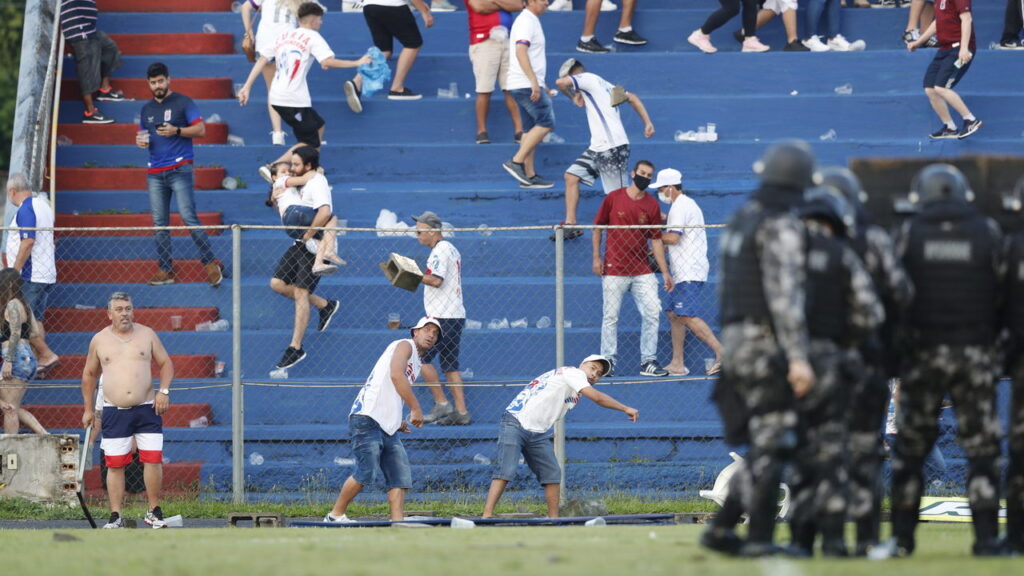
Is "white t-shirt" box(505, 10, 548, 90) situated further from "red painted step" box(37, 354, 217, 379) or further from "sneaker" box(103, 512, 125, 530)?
"sneaker" box(103, 512, 125, 530)

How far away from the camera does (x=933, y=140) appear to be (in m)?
18.4

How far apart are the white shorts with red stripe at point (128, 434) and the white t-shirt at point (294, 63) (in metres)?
5.33

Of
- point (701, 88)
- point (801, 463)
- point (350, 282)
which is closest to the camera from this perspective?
point (801, 463)

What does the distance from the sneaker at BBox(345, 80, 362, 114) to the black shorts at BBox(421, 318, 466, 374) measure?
449 cm

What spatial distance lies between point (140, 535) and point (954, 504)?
6391 millimetres

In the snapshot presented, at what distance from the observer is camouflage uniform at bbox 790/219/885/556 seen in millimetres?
7555

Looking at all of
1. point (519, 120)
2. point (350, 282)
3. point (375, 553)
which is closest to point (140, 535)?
point (375, 553)

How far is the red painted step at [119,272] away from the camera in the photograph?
672 inches

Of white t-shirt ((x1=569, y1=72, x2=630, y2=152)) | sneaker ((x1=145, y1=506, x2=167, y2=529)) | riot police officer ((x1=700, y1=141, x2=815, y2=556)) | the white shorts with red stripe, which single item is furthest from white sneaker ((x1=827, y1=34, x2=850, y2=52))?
riot police officer ((x1=700, y1=141, x2=815, y2=556))

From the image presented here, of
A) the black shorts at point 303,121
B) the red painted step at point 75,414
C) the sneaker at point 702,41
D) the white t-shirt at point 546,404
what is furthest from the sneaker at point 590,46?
the white t-shirt at point 546,404

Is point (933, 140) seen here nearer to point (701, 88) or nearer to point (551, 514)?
point (701, 88)

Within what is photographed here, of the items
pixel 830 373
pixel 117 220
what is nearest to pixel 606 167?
pixel 117 220

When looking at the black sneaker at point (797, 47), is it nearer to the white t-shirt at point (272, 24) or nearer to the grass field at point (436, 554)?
the white t-shirt at point (272, 24)

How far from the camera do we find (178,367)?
1608 cm
